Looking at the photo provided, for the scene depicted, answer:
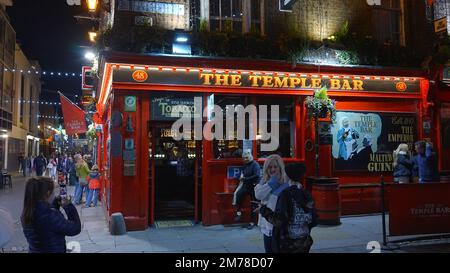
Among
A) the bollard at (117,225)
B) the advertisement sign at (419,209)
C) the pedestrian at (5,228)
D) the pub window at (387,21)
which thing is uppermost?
the pub window at (387,21)

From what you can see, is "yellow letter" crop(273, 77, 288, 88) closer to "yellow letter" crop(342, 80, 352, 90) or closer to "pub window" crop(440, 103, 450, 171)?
"yellow letter" crop(342, 80, 352, 90)

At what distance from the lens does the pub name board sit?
940 centimetres

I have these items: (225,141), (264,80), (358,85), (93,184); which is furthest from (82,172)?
(358,85)

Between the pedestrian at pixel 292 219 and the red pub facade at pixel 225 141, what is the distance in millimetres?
5295

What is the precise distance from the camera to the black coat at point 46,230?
3.96 m

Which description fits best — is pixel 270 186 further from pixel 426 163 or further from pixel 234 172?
pixel 426 163

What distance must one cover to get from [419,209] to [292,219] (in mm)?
4310

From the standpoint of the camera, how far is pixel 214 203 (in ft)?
32.3

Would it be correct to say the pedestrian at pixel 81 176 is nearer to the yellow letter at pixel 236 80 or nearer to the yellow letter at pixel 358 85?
the yellow letter at pixel 236 80

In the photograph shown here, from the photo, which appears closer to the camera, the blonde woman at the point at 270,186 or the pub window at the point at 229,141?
the blonde woman at the point at 270,186

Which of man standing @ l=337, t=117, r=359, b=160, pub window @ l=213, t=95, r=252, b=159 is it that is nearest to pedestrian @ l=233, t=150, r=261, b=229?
pub window @ l=213, t=95, r=252, b=159

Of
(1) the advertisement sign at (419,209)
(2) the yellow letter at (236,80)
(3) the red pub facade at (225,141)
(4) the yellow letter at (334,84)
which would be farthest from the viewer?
(4) the yellow letter at (334,84)

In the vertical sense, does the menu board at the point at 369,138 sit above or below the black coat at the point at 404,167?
above

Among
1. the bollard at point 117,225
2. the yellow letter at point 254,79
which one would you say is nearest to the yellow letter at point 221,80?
the yellow letter at point 254,79
